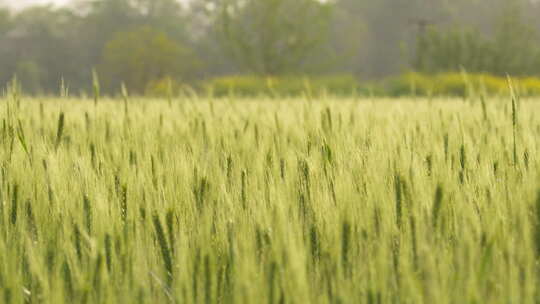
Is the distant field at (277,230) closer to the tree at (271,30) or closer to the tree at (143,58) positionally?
the tree at (271,30)

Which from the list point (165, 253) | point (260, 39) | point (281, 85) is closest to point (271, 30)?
point (260, 39)

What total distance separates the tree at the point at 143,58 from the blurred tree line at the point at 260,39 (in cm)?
4

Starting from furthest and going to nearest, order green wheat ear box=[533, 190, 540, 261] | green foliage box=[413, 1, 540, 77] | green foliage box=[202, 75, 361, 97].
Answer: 1. green foliage box=[413, 1, 540, 77]
2. green foliage box=[202, 75, 361, 97]
3. green wheat ear box=[533, 190, 540, 261]

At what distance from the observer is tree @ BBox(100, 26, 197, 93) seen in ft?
81.7

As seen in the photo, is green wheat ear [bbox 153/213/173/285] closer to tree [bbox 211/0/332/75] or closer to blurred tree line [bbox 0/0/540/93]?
blurred tree line [bbox 0/0/540/93]

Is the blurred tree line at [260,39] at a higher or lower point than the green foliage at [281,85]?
higher

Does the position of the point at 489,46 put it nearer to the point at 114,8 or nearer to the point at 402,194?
the point at 402,194

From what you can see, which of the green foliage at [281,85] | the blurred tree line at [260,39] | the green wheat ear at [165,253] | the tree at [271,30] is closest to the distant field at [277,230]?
the green wheat ear at [165,253]

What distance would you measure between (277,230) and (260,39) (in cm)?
1820

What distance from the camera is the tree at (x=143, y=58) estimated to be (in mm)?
24891

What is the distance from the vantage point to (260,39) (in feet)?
61.4

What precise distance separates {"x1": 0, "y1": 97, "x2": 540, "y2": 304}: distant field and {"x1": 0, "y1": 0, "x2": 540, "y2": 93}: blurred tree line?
463 inches

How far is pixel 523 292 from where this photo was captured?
2.57ft

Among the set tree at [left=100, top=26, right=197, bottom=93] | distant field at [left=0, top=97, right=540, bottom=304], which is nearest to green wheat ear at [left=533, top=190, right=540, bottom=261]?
distant field at [left=0, top=97, right=540, bottom=304]
